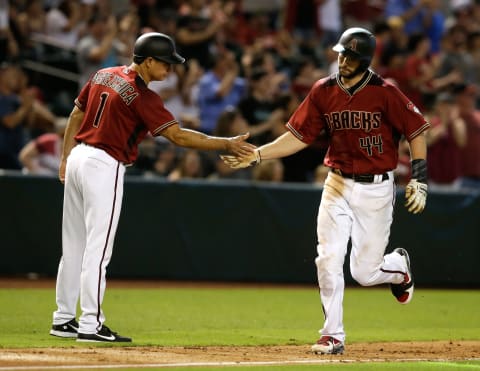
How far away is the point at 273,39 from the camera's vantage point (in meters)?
19.0

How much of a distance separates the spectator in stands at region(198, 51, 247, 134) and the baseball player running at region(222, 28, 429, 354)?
7.56m

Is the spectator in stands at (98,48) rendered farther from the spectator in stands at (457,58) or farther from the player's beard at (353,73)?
the player's beard at (353,73)

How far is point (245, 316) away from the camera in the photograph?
10453mm

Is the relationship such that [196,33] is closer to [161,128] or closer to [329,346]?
[161,128]

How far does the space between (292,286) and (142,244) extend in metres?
2.14

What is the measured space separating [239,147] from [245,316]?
9.30 ft

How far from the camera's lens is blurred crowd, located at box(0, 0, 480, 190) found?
14.0 meters

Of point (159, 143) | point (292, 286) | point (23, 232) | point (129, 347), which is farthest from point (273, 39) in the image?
point (129, 347)

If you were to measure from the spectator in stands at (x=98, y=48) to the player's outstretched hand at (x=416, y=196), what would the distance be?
7.78 meters

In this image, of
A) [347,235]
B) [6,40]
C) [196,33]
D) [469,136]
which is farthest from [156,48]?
[469,136]

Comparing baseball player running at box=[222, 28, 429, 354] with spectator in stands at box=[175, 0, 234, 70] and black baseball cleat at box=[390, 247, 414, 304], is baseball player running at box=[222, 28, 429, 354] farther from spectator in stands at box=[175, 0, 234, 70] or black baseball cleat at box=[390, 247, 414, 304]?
spectator in stands at box=[175, 0, 234, 70]

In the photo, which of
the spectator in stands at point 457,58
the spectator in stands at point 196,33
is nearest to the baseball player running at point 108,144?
the spectator in stands at point 196,33

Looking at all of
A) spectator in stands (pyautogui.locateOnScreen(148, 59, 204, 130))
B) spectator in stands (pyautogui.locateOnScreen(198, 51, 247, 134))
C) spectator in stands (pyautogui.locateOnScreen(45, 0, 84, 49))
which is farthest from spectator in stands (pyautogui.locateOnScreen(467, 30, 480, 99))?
spectator in stands (pyautogui.locateOnScreen(45, 0, 84, 49))

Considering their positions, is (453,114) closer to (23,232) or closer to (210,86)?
(210,86)
